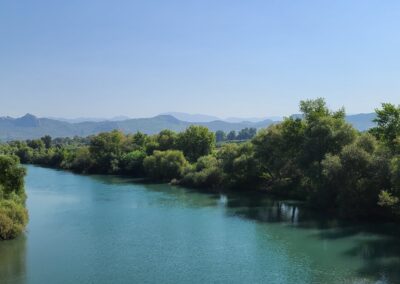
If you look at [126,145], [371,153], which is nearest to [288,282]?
[371,153]

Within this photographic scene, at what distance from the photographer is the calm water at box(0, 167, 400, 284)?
31844 millimetres

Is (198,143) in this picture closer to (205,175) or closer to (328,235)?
(205,175)

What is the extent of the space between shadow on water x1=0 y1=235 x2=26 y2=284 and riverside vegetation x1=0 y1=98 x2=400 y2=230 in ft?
12.3

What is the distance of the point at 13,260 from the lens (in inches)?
Answer: 1380

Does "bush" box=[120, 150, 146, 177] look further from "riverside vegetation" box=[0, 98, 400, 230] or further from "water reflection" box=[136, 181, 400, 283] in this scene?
"water reflection" box=[136, 181, 400, 283]

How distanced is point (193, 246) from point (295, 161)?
28.5 metres

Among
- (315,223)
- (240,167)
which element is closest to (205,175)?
(240,167)

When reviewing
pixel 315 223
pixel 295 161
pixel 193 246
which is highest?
pixel 295 161

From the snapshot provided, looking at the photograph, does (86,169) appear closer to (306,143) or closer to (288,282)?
(306,143)

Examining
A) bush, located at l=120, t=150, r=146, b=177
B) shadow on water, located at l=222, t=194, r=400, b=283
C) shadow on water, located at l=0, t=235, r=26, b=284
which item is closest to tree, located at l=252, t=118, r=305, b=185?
shadow on water, located at l=222, t=194, r=400, b=283

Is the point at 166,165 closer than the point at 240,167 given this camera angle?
No

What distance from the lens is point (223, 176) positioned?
250ft

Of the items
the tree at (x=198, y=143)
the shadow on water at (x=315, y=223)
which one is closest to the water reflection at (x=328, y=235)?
the shadow on water at (x=315, y=223)

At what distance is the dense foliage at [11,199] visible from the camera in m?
38.8
